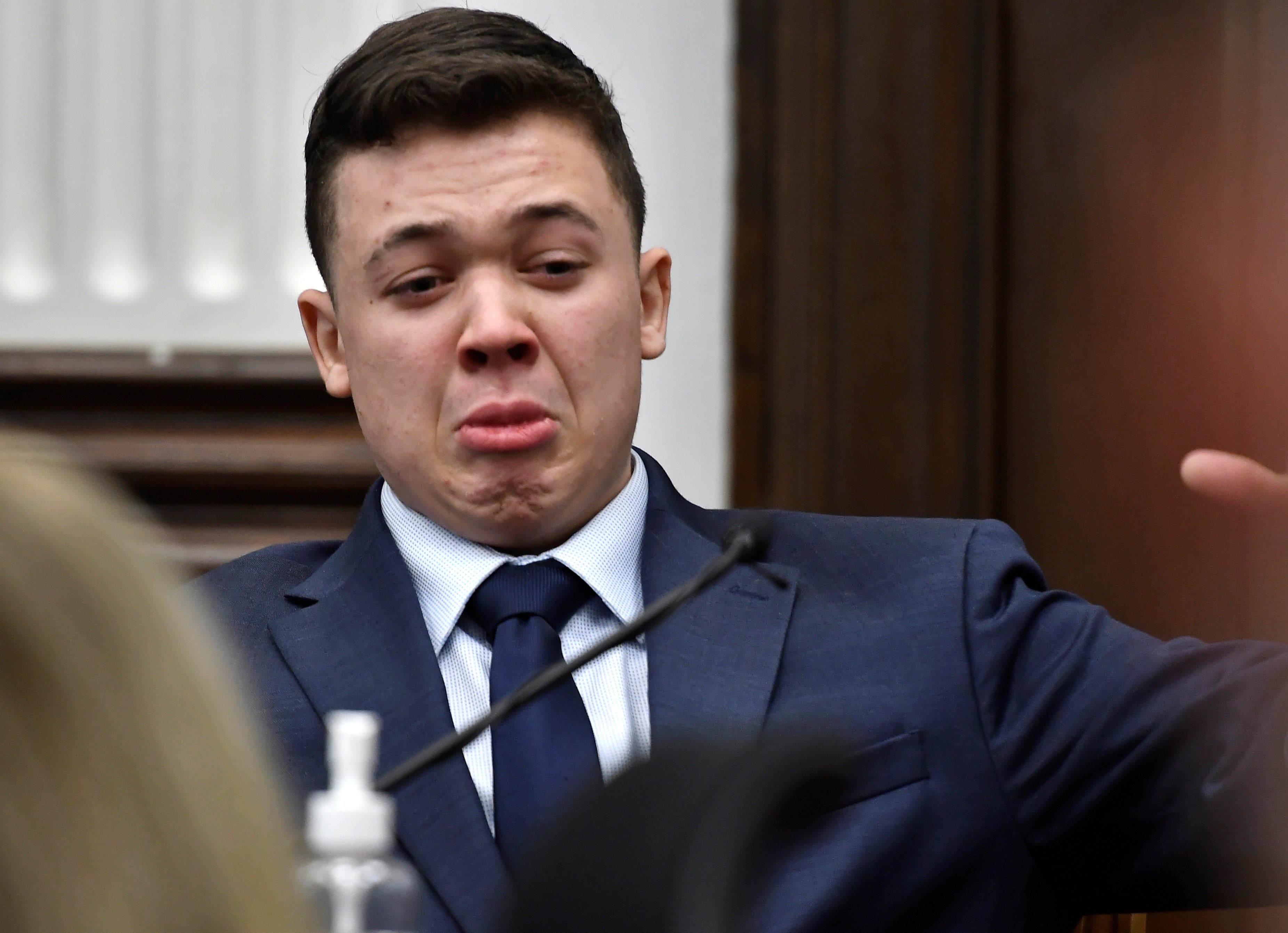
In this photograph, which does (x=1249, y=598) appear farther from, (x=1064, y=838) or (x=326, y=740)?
(x=326, y=740)

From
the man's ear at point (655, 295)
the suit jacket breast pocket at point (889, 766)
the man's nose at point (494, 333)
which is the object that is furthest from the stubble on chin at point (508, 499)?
the suit jacket breast pocket at point (889, 766)

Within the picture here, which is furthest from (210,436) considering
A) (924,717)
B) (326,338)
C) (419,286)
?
(924,717)

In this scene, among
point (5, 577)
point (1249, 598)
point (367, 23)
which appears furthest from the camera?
point (367, 23)

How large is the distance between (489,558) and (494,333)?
21 cm

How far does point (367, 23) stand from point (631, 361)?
0.76 meters

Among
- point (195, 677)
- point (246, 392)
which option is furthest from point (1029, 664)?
point (246, 392)

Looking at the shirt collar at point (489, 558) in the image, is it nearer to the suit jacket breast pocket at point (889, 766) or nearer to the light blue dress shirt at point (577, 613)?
the light blue dress shirt at point (577, 613)

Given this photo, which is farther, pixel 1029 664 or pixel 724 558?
pixel 1029 664

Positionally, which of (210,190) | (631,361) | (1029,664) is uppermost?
(210,190)

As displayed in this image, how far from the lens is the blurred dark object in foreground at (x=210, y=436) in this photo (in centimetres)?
196

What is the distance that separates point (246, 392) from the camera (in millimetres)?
1978

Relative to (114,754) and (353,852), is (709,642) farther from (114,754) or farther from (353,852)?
(114,754)

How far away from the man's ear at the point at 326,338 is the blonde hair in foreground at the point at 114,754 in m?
1.09

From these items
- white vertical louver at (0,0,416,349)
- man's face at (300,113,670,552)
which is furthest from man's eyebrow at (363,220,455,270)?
white vertical louver at (0,0,416,349)
